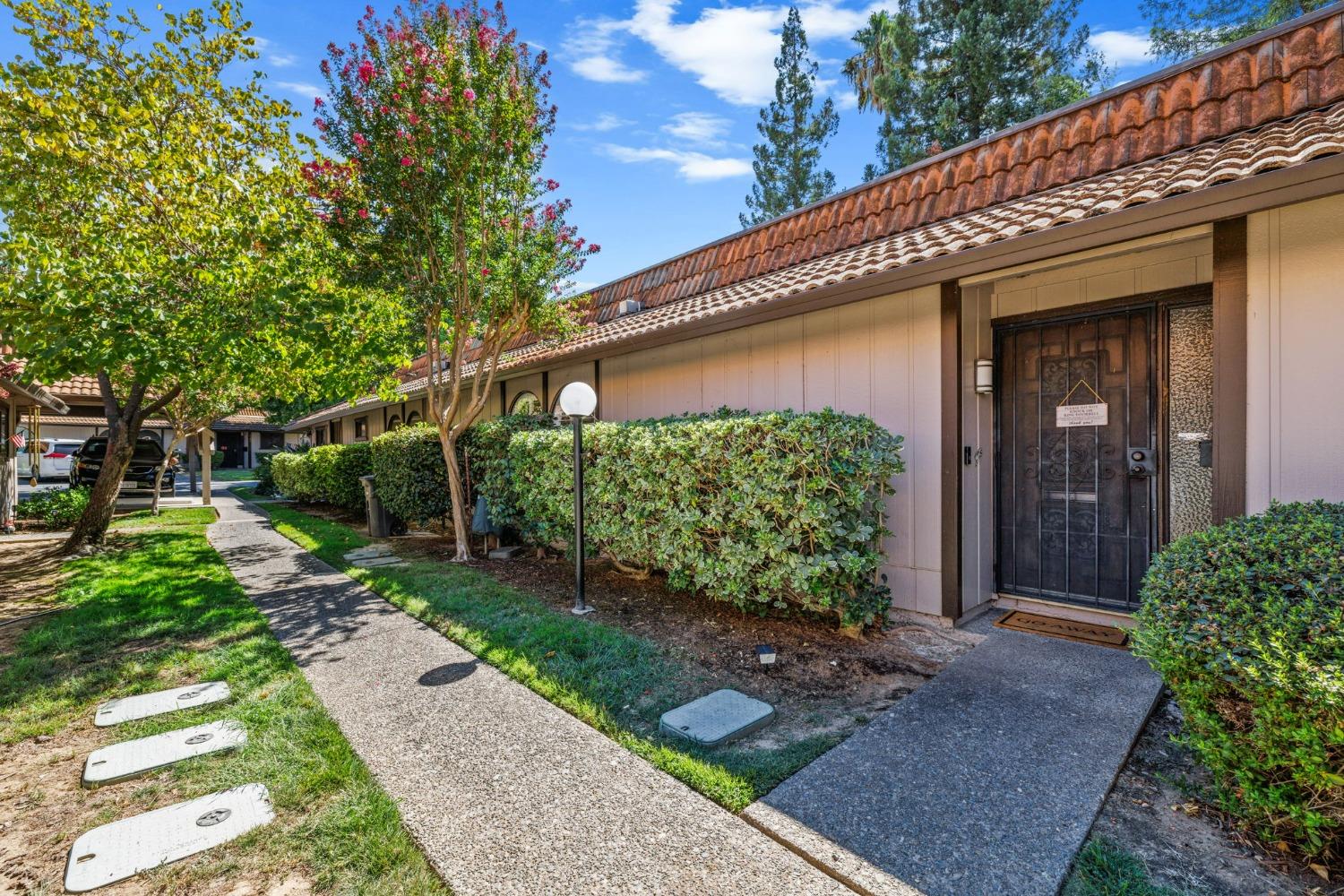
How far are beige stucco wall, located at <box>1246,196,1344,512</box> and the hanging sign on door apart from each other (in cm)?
127

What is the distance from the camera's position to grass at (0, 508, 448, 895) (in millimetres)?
2074

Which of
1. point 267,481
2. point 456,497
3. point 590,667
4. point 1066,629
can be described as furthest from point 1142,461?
point 267,481

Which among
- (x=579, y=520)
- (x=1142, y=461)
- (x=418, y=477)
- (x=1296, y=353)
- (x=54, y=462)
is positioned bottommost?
(x=579, y=520)

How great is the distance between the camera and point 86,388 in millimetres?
12844

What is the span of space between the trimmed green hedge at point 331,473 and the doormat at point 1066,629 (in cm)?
1104

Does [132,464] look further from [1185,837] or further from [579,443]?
[1185,837]

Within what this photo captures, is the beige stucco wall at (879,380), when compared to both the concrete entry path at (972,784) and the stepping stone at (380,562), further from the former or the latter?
the stepping stone at (380,562)

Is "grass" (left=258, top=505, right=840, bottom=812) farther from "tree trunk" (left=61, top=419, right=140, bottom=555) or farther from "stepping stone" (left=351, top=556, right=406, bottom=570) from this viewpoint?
"tree trunk" (left=61, top=419, right=140, bottom=555)

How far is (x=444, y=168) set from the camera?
6.42 m

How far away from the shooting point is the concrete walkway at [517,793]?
1990 millimetres

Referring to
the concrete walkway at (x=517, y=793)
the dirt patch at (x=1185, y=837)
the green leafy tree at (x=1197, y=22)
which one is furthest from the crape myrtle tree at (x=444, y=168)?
the green leafy tree at (x=1197, y=22)

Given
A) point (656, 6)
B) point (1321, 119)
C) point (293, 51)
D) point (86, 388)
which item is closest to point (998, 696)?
point (1321, 119)

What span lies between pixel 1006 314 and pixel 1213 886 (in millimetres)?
4322

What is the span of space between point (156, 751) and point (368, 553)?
5729 millimetres
